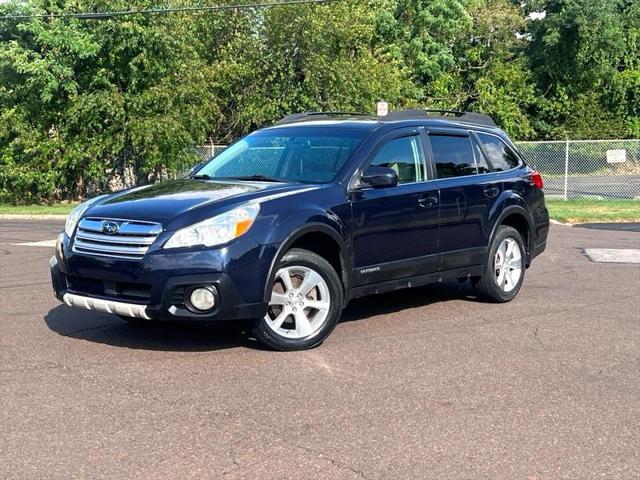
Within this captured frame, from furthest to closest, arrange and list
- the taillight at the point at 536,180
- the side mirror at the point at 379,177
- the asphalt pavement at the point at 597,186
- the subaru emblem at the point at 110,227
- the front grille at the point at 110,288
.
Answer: the asphalt pavement at the point at 597,186, the taillight at the point at 536,180, the side mirror at the point at 379,177, the subaru emblem at the point at 110,227, the front grille at the point at 110,288

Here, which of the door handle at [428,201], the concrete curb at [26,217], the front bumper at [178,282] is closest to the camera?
the front bumper at [178,282]

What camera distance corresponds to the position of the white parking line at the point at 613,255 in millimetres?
11578

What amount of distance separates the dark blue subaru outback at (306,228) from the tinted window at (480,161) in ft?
0.04

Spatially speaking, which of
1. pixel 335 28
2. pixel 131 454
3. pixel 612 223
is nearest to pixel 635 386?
pixel 131 454

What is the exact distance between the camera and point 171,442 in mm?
4371

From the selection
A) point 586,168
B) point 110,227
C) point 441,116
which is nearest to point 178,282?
point 110,227

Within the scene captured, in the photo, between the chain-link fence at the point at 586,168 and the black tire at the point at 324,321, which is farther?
the chain-link fence at the point at 586,168

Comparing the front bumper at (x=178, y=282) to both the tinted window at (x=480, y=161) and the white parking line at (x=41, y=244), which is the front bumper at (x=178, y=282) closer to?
the tinted window at (x=480, y=161)

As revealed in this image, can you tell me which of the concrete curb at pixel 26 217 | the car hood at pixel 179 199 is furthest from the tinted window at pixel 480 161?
the concrete curb at pixel 26 217

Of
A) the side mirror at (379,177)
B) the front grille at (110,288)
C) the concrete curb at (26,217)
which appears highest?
the side mirror at (379,177)

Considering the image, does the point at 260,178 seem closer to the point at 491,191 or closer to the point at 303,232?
the point at 303,232

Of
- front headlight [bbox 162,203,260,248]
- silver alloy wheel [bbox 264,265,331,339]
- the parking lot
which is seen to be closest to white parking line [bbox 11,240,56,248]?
the parking lot

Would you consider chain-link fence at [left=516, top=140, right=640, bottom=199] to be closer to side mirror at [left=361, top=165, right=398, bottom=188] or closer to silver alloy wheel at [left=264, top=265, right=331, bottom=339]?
side mirror at [left=361, top=165, right=398, bottom=188]

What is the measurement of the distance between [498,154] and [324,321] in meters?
3.34
